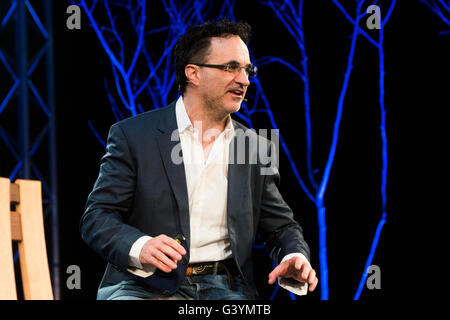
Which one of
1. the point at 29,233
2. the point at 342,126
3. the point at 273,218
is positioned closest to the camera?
the point at 29,233

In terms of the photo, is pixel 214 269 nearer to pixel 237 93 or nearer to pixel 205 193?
pixel 205 193

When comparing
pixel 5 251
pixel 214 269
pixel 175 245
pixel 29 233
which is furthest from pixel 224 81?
pixel 5 251

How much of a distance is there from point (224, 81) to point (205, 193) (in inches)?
16.6

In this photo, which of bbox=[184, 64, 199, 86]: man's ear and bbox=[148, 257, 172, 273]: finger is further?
bbox=[184, 64, 199, 86]: man's ear

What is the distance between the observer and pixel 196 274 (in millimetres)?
1833

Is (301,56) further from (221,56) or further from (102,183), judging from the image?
(102,183)

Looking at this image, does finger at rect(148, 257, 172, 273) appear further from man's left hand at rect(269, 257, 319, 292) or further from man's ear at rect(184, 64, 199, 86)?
man's ear at rect(184, 64, 199, 86)

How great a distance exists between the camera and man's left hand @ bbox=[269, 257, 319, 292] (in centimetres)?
160

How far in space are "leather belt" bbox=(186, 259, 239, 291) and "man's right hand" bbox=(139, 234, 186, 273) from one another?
0.32 meters

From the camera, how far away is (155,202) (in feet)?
5.95

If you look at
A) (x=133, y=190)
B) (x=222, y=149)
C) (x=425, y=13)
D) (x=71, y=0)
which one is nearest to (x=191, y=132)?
(x=222, y=149)

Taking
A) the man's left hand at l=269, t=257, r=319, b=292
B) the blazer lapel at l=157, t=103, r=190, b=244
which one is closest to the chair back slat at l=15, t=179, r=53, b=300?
the blazer lapel at l=157, t=103, r=190, b=244

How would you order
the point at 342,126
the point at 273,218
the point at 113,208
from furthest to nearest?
the point at 342,126 → the point at 273,218 → the point at 113,208

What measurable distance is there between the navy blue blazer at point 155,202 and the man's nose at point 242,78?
0.85 feet
